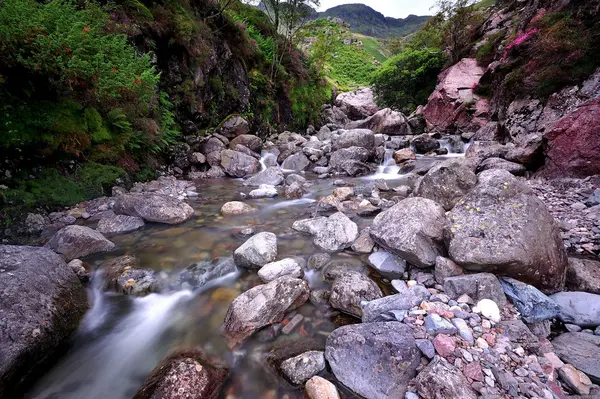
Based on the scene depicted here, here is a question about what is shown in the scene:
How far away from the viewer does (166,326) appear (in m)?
2.71

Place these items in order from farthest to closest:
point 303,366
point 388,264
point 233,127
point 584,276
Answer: point 233,127
point 388,264
point 584,276
point 303,366

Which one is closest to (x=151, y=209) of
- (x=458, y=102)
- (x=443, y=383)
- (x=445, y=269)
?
(x=445, y=269)

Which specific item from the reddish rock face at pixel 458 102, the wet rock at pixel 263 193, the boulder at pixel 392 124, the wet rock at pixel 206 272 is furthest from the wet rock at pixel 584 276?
the boulder at pixel 392 124

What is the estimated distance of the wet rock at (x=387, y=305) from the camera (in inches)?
93.3

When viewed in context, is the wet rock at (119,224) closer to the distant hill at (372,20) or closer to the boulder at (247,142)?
the boulder at (247,142)

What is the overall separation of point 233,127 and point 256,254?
28.7ft

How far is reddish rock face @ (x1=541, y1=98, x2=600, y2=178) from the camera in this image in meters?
4.80

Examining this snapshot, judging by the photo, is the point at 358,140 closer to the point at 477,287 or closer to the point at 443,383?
the point at 477,287

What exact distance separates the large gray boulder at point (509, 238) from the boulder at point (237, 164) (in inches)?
286

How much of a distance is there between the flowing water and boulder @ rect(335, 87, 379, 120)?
21.8 m

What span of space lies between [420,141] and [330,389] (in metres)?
11.6

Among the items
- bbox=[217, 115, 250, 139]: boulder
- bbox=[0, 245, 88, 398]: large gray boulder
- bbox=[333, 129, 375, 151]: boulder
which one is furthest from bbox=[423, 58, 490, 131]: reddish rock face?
bbox=[0, 245, 88, 398]: large gray boulder

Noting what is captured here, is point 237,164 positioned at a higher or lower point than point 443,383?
higher

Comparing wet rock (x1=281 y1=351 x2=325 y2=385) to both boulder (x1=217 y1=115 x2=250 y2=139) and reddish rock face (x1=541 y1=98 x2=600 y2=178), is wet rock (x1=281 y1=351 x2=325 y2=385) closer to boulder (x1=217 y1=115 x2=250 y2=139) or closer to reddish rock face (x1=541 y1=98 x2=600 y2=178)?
reddish rock face (x1=541 y1=98 x2=600 y2=178)
